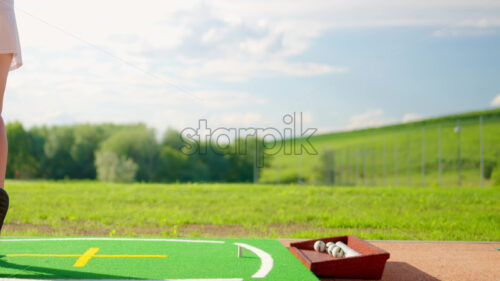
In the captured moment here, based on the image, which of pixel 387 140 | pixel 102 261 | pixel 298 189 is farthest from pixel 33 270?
pixel 387 140

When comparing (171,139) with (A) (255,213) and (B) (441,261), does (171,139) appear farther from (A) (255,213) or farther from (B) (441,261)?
(B) (441,261)

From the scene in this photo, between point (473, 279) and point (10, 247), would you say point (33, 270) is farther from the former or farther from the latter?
point (473, 279)

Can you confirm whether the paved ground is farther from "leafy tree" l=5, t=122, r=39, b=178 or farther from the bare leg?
"leafy tree" l=5, t=122, r=39, b=178

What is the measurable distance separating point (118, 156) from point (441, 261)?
4432cm

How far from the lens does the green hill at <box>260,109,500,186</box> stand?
56031 millimetres

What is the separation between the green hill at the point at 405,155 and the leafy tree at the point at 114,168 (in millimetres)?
17668

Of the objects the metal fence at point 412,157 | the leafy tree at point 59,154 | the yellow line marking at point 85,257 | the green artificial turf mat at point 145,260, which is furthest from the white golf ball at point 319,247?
the metal fence at point 412,157

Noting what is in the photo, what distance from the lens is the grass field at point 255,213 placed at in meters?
7.84

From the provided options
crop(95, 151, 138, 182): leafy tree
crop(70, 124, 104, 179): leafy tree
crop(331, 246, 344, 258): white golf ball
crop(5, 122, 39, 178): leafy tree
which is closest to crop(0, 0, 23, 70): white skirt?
crop(331, 246, 344, 258): white golf ball

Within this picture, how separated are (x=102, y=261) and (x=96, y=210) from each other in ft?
19.5

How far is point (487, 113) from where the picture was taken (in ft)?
225

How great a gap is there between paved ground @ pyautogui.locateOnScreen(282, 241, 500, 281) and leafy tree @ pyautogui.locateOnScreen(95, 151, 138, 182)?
1603 inches

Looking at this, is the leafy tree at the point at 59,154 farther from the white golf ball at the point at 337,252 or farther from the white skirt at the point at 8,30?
the white skirt at the point at 8,30

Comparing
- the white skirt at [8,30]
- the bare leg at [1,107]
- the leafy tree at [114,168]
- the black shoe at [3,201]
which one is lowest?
the leafy tree at [114,168]
